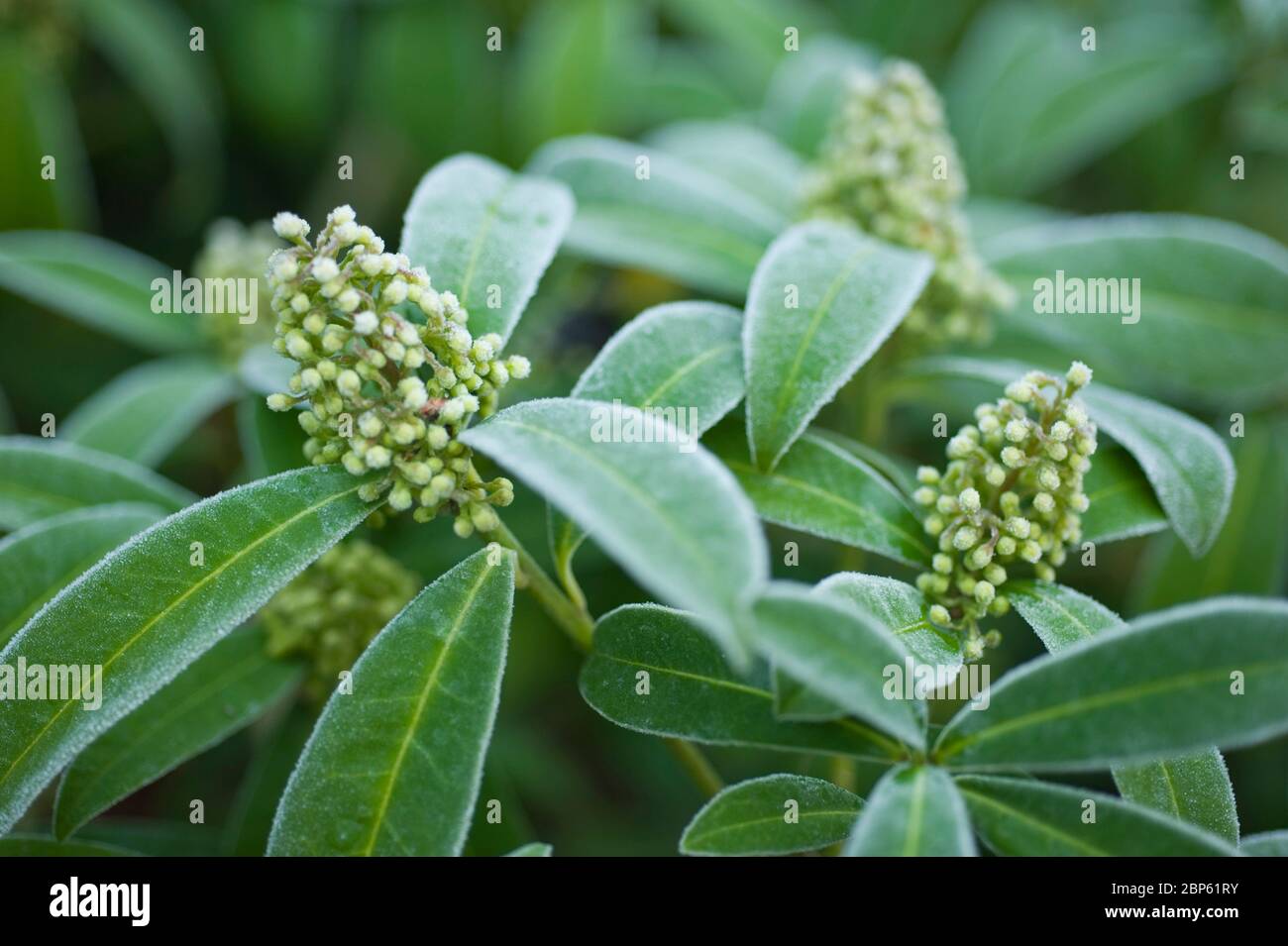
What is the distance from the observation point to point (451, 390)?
143 centimetres

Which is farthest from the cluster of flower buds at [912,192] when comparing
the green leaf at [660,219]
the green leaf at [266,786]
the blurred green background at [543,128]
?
the green leaf at [266,786]

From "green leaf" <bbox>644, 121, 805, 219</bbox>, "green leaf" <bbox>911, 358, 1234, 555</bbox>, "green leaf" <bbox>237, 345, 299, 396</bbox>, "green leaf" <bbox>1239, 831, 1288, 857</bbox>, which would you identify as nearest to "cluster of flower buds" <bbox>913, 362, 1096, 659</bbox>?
"green leaf" <bbox>911, 358, 1234, 555</bbox>

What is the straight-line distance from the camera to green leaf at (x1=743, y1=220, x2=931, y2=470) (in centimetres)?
153

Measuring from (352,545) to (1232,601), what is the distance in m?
1.31

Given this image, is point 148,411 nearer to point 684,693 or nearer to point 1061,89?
point 684,693

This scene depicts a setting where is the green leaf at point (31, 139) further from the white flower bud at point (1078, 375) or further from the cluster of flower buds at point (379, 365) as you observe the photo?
the white flower bud at point (1078, 375)

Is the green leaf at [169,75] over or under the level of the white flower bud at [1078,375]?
over

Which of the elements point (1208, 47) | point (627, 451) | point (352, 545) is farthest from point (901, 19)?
point (627, 451)

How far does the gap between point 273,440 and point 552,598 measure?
62cm

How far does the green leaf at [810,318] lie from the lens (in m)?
1.53

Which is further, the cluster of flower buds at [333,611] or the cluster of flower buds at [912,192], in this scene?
the cluster of flower buds at [912,192]

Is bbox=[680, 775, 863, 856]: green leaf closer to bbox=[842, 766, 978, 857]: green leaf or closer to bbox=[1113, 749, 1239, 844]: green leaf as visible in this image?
bbox=[842, 766, 978, 857]: green leaf

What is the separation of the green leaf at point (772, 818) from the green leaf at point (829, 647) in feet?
0.96
